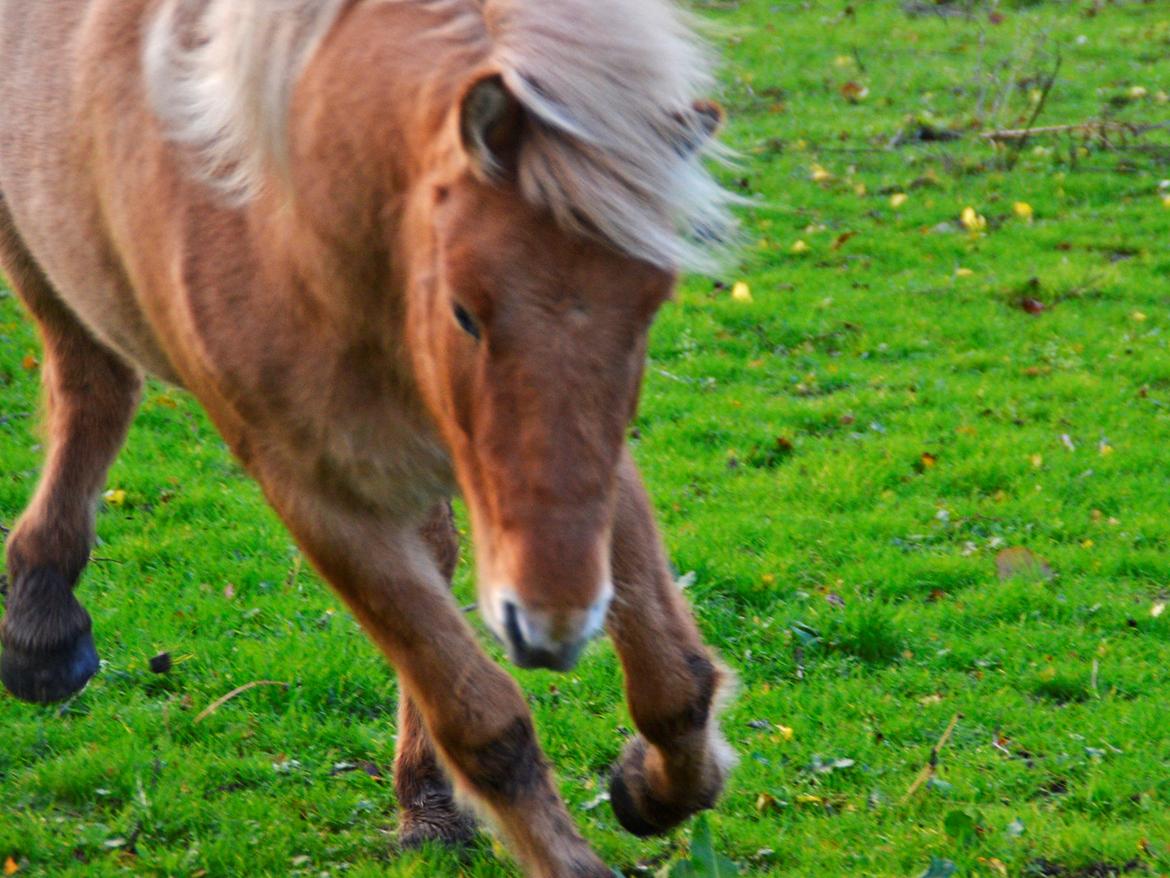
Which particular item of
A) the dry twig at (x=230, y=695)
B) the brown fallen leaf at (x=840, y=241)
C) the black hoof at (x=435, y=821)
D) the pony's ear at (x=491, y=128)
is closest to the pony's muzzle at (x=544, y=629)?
the pony's ear at (x=491, y=128)

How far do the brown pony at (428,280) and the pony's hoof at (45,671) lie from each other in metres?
1.00

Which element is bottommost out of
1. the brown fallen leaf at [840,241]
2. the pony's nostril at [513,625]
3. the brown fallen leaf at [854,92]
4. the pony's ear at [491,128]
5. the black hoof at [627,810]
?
the brown fallen leaf at [854,92]

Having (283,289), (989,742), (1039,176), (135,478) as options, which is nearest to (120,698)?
(135,478)

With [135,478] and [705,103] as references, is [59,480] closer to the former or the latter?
[135,478]

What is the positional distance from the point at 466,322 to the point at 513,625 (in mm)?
516

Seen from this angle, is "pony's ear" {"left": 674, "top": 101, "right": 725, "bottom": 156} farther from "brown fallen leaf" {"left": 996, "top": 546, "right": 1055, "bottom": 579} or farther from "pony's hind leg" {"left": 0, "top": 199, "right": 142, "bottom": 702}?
"brown fallen leaf" {"left": 996, "top": 546, "right": 1055, "bottom": 579}

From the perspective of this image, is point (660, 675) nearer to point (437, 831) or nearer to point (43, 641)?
point (437, 831)

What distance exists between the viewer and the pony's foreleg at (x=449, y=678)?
3.16m

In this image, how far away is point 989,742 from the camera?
453cm

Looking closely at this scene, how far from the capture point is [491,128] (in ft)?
8.17

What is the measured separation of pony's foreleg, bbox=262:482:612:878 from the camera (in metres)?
3.16

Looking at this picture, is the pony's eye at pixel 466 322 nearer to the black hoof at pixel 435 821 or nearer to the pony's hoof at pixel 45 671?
the black hoof at pixel 435 821

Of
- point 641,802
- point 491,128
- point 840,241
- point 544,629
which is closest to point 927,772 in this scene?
point 641,802

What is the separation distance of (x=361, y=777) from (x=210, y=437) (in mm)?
3148
